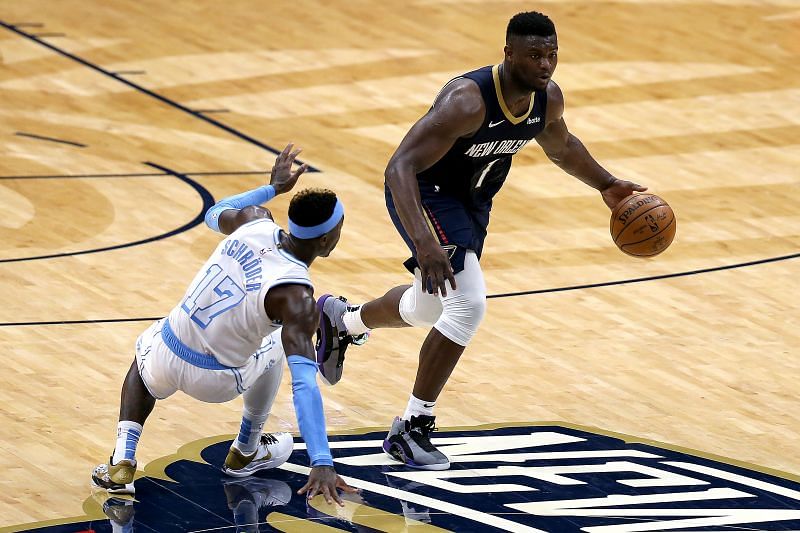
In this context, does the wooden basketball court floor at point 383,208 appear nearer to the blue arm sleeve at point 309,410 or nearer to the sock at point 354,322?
the sock at point 354,322

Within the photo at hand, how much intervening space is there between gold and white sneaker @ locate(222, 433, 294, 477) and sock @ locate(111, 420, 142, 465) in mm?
442

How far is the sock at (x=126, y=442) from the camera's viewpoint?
607 centimetres

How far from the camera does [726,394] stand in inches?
311

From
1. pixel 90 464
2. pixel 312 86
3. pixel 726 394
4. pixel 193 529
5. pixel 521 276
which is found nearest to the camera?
pixel 193 529

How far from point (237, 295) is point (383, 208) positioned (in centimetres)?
536

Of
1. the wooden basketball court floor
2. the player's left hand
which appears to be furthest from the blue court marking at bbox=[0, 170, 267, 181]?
the player's left hand

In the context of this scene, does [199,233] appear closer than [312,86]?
Yes

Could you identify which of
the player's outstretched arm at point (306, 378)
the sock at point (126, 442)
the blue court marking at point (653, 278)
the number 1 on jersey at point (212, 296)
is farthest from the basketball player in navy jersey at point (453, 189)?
the blue court marking at point (653, 278)

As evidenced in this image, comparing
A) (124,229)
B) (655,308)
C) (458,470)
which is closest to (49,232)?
(124,229)

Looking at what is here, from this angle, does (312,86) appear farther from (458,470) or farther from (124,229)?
(458,470)

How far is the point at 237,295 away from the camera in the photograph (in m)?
5.93

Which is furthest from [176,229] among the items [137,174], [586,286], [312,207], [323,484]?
[323,484]

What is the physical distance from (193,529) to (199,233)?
483 centimetres

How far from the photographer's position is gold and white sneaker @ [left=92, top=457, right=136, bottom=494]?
605 cm
